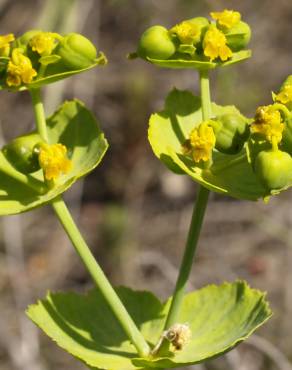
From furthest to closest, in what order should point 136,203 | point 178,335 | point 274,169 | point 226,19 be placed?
point 136,203
point 226,19
point 178,335
point 274,169

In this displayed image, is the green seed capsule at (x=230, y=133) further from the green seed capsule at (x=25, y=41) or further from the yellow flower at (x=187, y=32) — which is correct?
the green seed capsule at (x=25, y=41)

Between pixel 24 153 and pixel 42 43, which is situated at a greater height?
pixel 42 43

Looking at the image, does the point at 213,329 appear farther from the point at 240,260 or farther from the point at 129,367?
the point at 240,260

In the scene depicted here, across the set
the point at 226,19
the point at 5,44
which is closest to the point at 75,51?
the point at 5,44

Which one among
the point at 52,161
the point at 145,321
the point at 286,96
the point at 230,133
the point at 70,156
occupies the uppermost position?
the point at 286,96

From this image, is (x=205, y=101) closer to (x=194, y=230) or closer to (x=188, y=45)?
(x=188, y=45)

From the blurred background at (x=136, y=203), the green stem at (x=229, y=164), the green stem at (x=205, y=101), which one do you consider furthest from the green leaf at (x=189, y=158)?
the blurred background at (x=136, y=203)

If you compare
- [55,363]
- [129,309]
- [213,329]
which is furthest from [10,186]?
[55,363]
